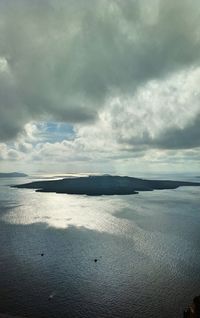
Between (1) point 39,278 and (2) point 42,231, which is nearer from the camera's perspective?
(1) point 39,278

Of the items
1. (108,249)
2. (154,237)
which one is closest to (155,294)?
(108,249)

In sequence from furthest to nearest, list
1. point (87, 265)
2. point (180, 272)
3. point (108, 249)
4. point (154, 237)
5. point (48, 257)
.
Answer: point (154, 237) → point (108, 249) → point (48, 257) → point (87, 265) → point (180, 272)

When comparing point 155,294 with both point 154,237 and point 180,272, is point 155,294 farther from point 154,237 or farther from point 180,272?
point 154,237

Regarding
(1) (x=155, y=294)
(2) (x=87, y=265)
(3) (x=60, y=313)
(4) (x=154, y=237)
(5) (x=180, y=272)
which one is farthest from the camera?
(4) (x=154, y=237)

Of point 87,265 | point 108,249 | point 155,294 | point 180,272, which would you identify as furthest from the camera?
point 108,249

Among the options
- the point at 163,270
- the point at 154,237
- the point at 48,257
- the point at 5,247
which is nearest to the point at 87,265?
the point at 48,257

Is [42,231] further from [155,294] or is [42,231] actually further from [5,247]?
[155,294]
